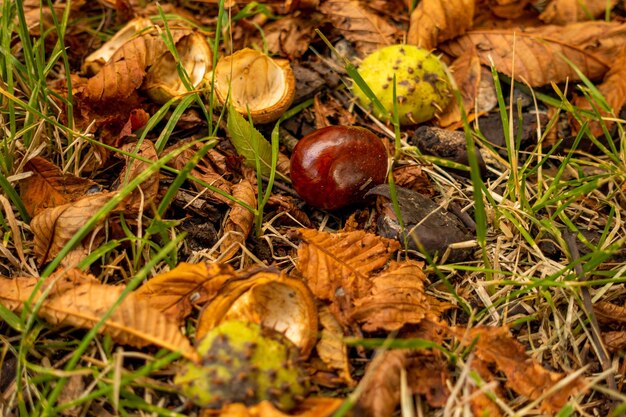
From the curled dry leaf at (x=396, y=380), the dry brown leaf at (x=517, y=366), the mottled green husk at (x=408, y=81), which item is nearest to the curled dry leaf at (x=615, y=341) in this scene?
the dry brown leaf at (x=517, y=366)

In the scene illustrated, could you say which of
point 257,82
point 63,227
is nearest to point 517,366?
point 63,227

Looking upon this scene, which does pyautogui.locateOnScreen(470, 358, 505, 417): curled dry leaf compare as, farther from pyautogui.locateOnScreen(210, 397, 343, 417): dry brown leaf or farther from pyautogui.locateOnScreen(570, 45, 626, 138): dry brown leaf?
pyautogui.locateOnScreen(570, 45, 626, 138): dry brown leaf

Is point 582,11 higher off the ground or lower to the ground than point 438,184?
higher

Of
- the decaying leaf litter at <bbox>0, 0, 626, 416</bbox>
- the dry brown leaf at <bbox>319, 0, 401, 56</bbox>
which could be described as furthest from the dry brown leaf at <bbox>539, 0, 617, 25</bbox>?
the dry brown leaf at <bbox>319, 0, 401, 56</bbox>

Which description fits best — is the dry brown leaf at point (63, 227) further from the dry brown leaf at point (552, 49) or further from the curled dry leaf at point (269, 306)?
the dry brown leaf at point (552, 49)

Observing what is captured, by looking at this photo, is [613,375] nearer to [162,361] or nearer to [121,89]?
[162,361]

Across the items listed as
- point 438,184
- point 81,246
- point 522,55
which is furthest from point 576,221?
point 81,246
